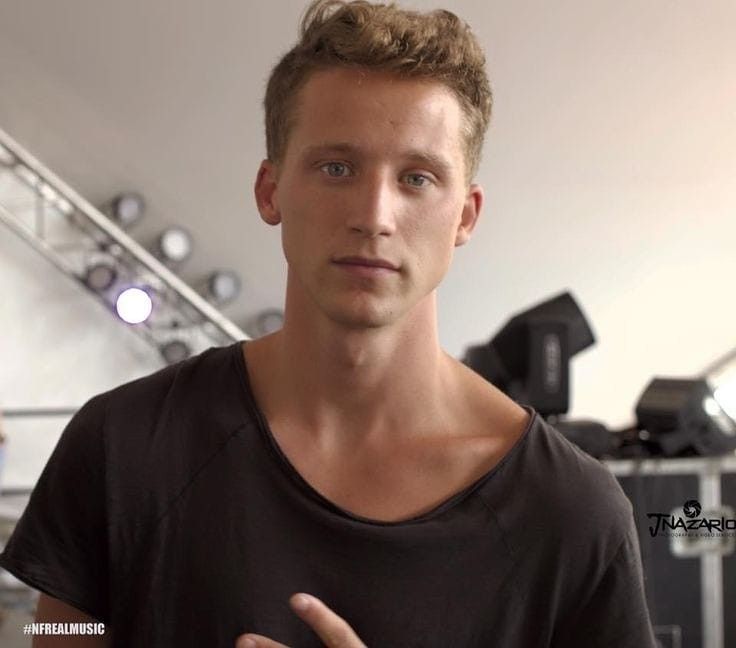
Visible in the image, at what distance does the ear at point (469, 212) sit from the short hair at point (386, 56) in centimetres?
2

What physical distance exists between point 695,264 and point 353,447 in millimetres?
5190

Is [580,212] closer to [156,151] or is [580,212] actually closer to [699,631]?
[156,151]

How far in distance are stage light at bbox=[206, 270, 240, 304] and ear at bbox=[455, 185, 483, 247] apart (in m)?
5.09

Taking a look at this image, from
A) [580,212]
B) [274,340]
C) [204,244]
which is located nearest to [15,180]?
[204,244]

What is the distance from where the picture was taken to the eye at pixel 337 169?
947 mm

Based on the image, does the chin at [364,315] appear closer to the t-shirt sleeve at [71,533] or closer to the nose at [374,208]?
the nose at [374,208]

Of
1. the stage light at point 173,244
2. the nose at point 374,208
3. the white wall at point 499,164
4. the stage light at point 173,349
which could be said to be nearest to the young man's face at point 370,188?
the nose at point 374,208

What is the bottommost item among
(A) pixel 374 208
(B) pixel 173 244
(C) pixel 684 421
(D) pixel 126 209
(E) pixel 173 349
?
(A) pixel 374 208

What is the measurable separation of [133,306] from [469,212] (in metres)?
4.99

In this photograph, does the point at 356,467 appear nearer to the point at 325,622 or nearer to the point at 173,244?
the point at 325,622

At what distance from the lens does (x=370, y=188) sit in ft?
3.07

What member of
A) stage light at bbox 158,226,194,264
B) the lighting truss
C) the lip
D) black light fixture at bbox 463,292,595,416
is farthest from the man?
stage light at bbox 158,226,194,264

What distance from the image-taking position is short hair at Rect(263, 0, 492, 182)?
940 mm

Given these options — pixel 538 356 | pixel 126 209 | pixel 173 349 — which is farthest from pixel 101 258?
pixel 538 356
